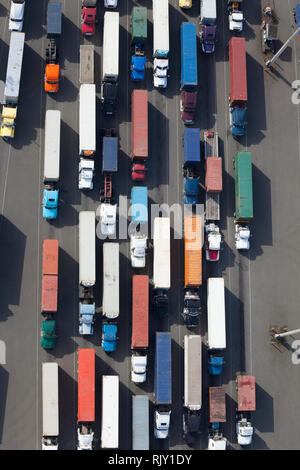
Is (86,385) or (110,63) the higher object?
(110,63)

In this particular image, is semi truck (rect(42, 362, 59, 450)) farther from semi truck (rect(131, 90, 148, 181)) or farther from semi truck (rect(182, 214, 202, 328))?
semi truck (rect(131, 90, 148, 181))

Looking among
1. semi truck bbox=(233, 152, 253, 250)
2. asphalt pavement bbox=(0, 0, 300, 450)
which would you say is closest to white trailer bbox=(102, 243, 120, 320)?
asphalt pavement bbox=(0, 0, 300, 450)

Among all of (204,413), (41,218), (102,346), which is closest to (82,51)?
(41,218)

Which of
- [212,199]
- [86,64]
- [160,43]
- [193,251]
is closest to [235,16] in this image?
[160,43]

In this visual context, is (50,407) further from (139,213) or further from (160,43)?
(160,43)

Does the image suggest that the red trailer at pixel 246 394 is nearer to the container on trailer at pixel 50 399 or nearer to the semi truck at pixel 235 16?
the container on trailer at pixel 50 399

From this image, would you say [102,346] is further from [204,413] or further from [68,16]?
[68,16]
